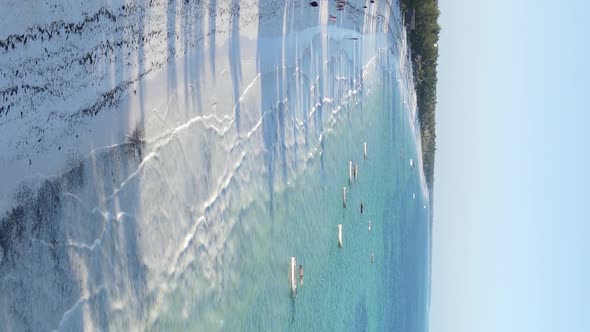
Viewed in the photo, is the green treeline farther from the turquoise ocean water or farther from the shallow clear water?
the shallow clear water

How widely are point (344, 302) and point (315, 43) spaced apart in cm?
428

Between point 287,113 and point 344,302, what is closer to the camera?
point 287,113

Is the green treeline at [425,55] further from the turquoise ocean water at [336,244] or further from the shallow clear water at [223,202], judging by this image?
the shallow clear water at [223,202]

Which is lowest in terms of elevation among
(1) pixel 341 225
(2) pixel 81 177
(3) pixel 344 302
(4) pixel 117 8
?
(3) pixel 344 302

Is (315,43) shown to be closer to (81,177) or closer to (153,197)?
(153,197)

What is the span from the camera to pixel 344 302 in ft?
47.3

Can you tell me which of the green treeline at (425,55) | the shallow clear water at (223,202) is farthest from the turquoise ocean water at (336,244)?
the green treeline at (425,55)

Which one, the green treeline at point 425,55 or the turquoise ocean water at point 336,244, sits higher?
the green treeline at point 425,55

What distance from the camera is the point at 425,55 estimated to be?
1116 inches

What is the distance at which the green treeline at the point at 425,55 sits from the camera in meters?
26.8

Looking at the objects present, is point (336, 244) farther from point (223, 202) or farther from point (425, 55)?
point (425, 55)

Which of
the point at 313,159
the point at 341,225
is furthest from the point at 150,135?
the point at 341,225

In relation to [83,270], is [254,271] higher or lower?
lower

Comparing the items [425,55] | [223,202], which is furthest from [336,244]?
[425,55]
